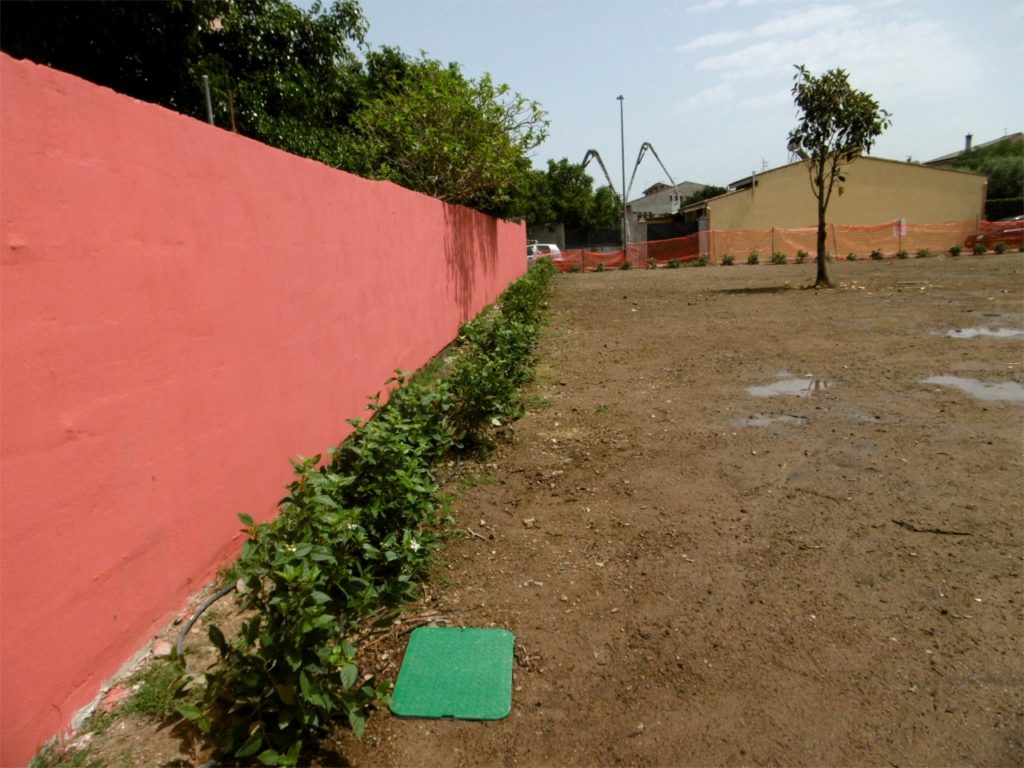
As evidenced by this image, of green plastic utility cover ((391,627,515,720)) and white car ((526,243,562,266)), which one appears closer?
green plastic utility cover ((391,627,515,720))

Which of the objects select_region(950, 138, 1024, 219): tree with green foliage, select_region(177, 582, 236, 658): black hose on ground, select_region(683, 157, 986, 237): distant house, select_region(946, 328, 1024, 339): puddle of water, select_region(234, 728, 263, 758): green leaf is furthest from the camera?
select_region(950, 138, 1024, 219): tree with green foliage

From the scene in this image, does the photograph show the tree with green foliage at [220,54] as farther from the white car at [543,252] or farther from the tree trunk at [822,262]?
the white car at [543,252]

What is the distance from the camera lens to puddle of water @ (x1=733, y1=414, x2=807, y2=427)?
17.7 ft

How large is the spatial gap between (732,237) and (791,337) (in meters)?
22.4

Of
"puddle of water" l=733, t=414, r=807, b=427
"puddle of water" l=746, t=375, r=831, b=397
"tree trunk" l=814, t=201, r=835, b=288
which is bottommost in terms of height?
"puddle of water" l=733, t=414, r=807, b=427

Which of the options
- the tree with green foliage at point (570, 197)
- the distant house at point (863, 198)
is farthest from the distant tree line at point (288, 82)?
the tree with green foliage at point (570, 197)

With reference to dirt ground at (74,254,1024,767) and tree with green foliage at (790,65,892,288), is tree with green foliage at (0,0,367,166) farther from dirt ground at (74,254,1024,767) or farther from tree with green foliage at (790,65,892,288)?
tree with green foliage at (790,65,892,288)

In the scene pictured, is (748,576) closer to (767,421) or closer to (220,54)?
(767,421)

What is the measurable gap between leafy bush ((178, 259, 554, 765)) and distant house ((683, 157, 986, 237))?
3235cm

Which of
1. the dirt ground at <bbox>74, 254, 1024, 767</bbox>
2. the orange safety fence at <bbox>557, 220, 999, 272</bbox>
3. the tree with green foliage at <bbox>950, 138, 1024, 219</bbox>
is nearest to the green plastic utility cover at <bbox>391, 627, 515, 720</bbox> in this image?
the dirt ground at <bbox>74, 254, 1024, 767</bbox>

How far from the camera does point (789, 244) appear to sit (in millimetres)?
29500

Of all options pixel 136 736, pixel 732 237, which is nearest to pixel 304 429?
pixel 136 736

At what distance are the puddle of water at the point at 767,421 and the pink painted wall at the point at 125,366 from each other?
3.49 meters

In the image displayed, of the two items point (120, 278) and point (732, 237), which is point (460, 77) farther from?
point (732, 237)
